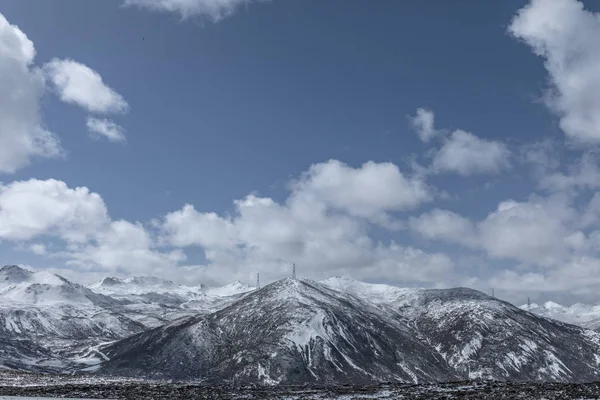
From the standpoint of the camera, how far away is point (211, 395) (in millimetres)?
75375

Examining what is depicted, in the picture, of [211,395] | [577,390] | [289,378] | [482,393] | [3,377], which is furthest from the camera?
[289,378]

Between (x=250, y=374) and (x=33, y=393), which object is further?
(x=250, y=374)

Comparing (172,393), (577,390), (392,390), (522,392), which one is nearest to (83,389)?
(172,393)

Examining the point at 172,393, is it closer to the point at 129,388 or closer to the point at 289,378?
the point at 129,388

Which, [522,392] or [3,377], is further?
[3,377]

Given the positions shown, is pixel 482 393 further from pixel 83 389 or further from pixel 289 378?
pixel 289 378

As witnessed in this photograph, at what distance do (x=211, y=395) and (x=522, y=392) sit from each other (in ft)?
139

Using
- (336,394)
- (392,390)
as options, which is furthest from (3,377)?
(392,390)

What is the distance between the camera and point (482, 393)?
6631cm

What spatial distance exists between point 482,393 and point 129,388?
55543mm

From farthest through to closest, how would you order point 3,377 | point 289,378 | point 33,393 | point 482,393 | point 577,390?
1. point 289,378
2. point 3,377
3. point 33,393
4. point 482,393
5. point 577,390

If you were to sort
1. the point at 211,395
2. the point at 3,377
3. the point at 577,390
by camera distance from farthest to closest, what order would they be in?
the point at 3,377 → the point at 211,395 → the point at 577,390

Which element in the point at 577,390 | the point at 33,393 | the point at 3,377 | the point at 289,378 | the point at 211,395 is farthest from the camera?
the point at 289,378

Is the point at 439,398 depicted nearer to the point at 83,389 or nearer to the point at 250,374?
the point at 83,389
